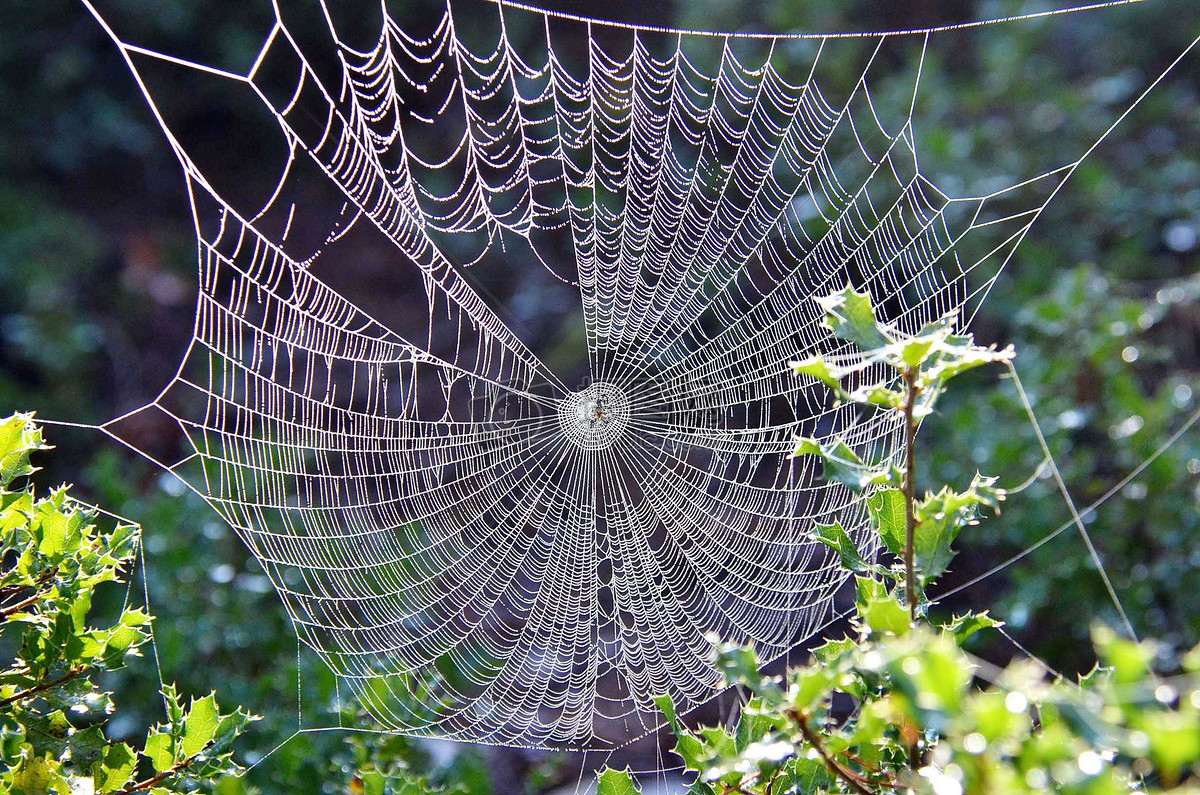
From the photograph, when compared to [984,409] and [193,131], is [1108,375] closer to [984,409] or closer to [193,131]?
[984,409]

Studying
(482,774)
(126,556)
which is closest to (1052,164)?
(482,774)

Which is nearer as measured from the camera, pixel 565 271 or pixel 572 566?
pixel 572 566

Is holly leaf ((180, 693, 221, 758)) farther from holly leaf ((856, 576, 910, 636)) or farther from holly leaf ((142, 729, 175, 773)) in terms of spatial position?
holly leaf ((856, 576, 910, 636))

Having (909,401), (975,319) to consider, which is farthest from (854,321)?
(975,319)

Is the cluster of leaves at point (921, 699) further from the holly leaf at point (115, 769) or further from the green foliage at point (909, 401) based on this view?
the holly leaf at point (115, 769)

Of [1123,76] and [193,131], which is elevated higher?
[193,131]

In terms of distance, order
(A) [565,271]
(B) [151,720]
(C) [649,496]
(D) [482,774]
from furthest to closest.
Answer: (A) [565,271] → (C) [649,496] → (B) [151,720] → (D) [482,774]

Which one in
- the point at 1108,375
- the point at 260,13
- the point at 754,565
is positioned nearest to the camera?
the point at 754,565
